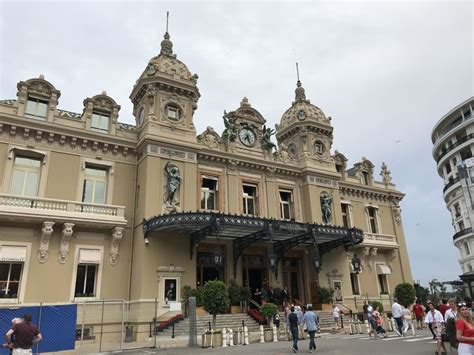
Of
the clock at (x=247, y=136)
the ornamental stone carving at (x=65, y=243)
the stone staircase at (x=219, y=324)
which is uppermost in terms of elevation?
the clock at (x=247, y=136)

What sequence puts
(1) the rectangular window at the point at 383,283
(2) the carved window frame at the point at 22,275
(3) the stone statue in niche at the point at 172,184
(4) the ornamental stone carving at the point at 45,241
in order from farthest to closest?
(1) the rectangular window at the point at 383,283 → (3) the stone statue in niche at the point at 172,184 → (4) the ornamental stone carving at the point at 45,241 → (2) the carved window frame at the point at 22,275

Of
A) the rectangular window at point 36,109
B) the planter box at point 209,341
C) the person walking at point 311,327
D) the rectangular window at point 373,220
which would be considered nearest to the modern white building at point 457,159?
the rectangular window at point 373,220

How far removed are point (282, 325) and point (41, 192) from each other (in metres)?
15.1

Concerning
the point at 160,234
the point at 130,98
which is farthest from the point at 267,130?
the point at 160,234

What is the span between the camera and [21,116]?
2067 cm

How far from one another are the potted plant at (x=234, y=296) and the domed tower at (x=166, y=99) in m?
9.70

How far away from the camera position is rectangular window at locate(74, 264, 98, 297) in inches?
790

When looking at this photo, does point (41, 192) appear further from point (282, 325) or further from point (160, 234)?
point (282, 325)

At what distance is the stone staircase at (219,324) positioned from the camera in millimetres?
18977

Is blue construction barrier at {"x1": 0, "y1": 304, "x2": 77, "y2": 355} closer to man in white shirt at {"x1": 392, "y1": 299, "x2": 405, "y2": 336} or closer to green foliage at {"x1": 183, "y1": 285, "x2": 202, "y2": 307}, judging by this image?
green foliage at {"x1": 183, "y1": 285, "x2": 202, "y2": 307}

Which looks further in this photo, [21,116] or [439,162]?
[439,162]

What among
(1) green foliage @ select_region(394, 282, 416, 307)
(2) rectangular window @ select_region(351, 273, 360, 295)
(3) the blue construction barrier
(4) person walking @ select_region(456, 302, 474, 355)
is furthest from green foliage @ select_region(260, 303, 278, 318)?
(4) person walking @ select_region(456, 302, 474, 355)

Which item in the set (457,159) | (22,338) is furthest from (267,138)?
(457,159)

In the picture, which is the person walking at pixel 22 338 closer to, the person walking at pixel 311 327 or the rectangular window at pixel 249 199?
the person walking at pixel 311 327
